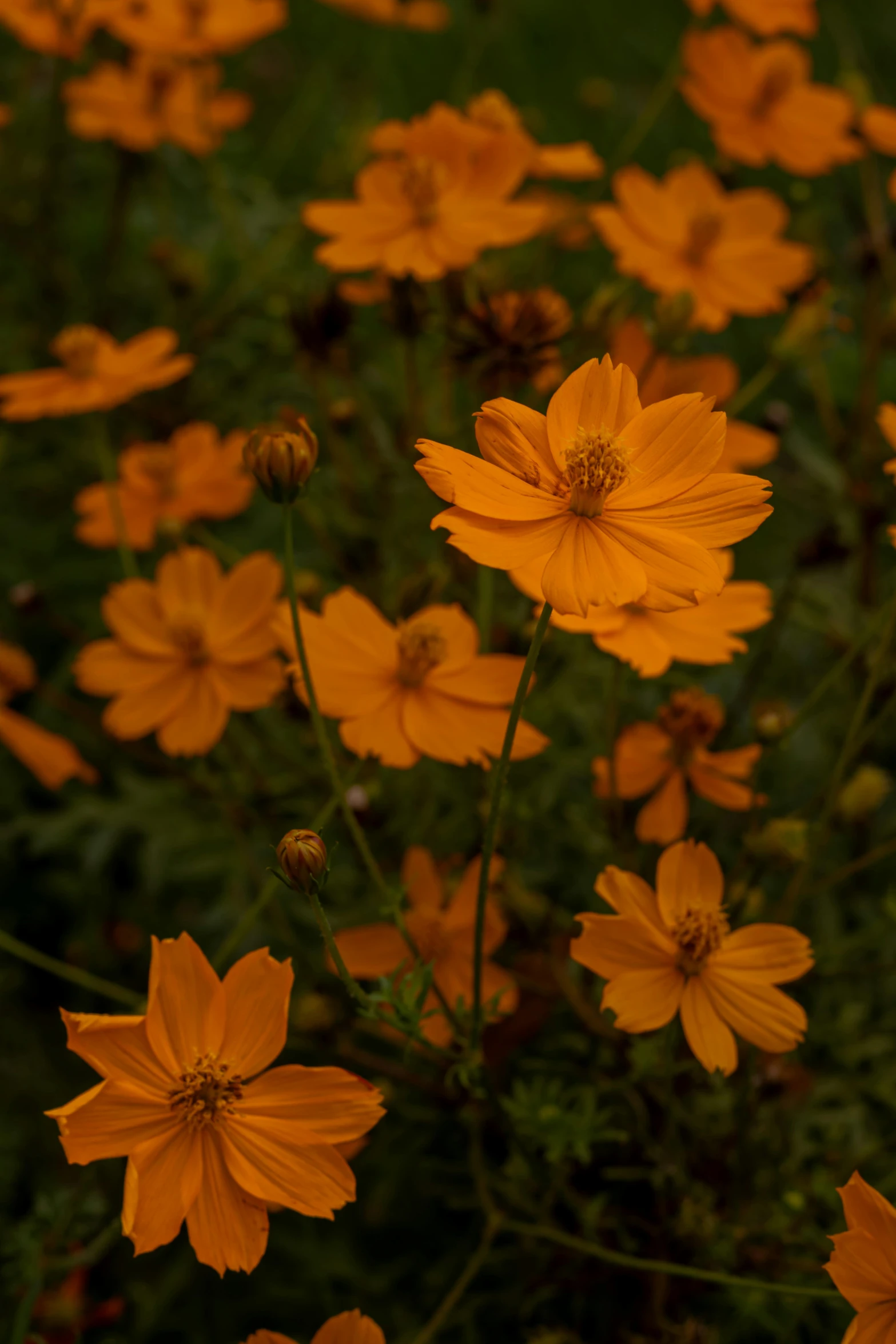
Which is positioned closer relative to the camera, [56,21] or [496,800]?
[496,800]

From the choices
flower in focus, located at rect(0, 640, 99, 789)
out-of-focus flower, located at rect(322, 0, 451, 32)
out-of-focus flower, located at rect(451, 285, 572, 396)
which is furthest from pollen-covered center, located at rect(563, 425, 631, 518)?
out-of-focus flower, located at rect(322, 0, 451, 32)

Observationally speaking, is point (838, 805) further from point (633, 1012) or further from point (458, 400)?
point (458, 400)

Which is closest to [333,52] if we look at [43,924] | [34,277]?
[34,277]

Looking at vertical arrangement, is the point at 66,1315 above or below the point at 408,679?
below

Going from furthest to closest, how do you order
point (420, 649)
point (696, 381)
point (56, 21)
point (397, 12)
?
1. point (397, 12)
2. point (56, 21)
3. point (696, 381)
4. point (420, 649)

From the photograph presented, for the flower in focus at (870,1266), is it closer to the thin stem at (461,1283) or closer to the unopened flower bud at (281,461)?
the thin stem at (461,1283)

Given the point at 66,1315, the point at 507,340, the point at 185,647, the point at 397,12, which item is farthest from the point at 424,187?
the point at 66,1315

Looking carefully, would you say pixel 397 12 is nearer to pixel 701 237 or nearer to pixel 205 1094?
pixel 701 237

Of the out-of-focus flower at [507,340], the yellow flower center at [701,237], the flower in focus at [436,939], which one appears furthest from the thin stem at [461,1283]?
the yellow flower center at [701,237]
